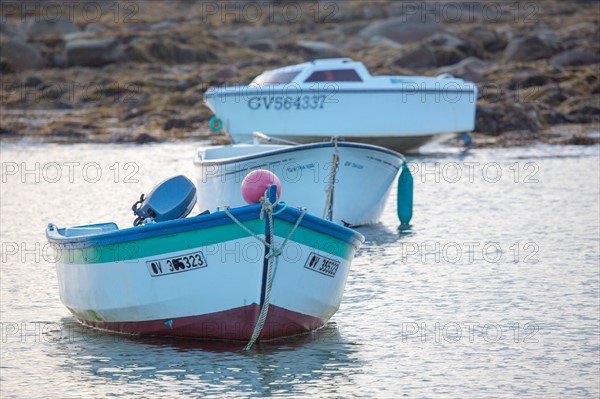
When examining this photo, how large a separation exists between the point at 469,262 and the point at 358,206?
11.6ft

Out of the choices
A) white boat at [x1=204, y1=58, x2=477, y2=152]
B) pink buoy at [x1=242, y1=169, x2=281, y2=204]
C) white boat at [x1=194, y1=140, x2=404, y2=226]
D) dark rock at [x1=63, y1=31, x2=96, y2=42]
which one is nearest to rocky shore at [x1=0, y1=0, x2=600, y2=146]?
dark rock at [x1=63, y1=31, x2=96, y2=42]

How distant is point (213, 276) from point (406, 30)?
6212cm

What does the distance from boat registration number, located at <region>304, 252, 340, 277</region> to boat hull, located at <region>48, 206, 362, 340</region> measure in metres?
0.01

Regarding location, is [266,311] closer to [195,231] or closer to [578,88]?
[195,231]

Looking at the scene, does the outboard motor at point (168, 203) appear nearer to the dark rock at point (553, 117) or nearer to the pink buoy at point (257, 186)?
the pink buoy at point (257, 186)

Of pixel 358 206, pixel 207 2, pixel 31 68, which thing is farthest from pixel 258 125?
A: pixel 207 2

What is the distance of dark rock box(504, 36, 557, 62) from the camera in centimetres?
5641

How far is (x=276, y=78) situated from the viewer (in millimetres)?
32188

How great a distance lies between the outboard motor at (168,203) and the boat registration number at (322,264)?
1.97m

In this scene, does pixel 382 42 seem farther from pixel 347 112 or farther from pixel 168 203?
pixel 168 203

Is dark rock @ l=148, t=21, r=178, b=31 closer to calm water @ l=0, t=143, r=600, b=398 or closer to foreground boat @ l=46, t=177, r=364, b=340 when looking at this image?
calm water @ l=0, t=143, r=600, b=398

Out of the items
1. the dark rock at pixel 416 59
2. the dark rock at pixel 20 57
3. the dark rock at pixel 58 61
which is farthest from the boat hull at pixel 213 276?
the dark rock at pixel 58 61

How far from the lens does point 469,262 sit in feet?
58.5

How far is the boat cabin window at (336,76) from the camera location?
31453mm
